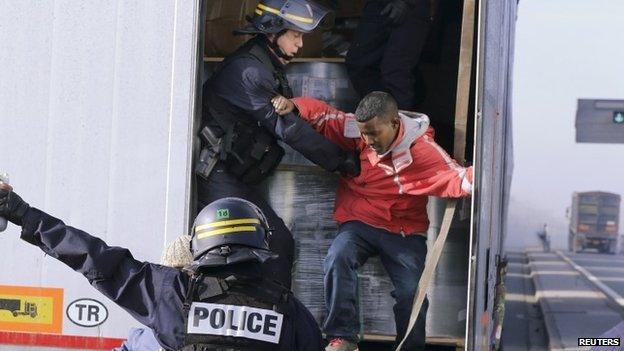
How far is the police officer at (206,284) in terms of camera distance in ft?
12.9

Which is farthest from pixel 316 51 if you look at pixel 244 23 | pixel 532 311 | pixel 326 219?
pixel 532 311

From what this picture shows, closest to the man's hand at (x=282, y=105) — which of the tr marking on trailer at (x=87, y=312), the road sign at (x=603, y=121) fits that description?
the tr marking on trailer at (x=87, y=312)

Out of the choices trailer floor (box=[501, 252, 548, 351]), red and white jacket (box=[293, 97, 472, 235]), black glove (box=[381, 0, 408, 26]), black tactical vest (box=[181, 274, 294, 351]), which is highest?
black glove (box=[381, 0, 408, 26])

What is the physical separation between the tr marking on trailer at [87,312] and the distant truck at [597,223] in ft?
201

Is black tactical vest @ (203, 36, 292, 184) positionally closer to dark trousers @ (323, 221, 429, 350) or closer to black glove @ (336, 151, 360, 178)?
black glove @ (336, 151, 360, 178)

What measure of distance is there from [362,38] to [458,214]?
1319 millimetres

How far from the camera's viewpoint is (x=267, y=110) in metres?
5.88

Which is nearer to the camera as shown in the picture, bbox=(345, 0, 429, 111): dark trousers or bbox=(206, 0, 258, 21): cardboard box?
bbox=(345, 0, 429, 111): dark trousers

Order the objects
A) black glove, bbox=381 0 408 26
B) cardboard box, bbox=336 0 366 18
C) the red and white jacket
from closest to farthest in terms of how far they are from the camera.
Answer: the red and white jacket → black glove, bbox=381 0 408 26 → cardboard box, bbox=336 0 366 18

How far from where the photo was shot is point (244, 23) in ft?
22.5

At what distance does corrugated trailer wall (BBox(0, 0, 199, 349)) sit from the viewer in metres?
5.34

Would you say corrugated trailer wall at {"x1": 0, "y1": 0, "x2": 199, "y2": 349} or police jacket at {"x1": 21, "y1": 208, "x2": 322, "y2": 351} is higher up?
corrugated trailer wall at {"x1": 0, "y1": 0, "x2": 199, "y2": 349}

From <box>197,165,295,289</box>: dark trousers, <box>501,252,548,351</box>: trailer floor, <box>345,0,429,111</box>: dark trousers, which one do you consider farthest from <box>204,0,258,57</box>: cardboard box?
<box>501,252,548,351</box>: trailer floor

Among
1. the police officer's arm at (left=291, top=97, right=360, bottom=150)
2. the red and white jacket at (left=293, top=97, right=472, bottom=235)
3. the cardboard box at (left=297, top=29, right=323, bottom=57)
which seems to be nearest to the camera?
the red and white jacket at (left=293, top=97, right=472, bottom=235)
